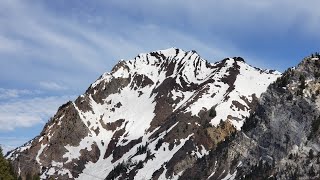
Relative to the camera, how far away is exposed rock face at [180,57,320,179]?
125 m

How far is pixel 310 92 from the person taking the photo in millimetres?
142750

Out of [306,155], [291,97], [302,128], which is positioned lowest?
[306,155]

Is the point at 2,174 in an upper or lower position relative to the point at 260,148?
upper

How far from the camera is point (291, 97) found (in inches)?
5812

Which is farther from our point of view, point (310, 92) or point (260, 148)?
point (260, 148)

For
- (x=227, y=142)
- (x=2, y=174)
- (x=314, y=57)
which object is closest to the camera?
(x=2, y=174)

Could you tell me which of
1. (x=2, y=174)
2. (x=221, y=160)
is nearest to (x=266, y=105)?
(x=221, y=160)

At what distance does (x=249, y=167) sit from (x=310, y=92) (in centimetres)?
3154

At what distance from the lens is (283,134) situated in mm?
148250

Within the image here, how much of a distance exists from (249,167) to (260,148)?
23.6 ft

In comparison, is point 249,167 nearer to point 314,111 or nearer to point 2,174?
point 314,111

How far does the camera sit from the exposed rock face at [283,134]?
125438mm

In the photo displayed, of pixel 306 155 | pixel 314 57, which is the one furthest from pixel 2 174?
pixel 314 57

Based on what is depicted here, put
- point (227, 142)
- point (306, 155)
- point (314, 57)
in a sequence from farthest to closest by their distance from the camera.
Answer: point (227, 142)
point (314, 57)
point (306, 155)
